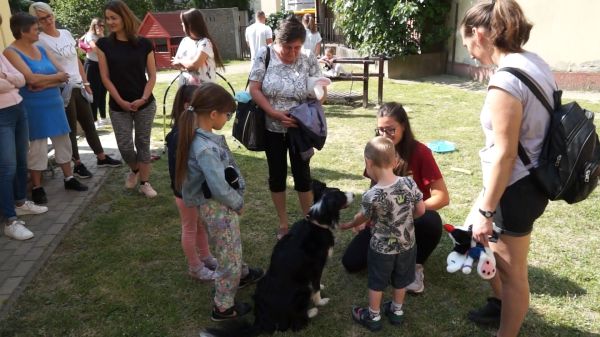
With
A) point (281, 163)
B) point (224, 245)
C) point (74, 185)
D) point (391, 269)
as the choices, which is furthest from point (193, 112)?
point (74, 185)

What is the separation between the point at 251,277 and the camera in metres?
3.19

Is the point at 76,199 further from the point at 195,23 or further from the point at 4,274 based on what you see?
the point at 195,23

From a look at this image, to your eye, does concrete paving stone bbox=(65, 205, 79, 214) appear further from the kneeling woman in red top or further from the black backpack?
the black backpack

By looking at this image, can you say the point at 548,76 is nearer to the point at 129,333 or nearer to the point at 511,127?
the point at 511,127

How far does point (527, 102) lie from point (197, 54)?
331cm

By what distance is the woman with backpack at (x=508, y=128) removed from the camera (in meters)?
1.80

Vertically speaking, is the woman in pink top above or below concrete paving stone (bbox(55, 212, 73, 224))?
above

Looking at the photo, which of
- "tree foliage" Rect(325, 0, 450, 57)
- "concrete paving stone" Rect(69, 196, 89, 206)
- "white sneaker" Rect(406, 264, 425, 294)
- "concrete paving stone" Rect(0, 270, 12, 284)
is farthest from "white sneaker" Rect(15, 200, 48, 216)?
"tree foliage" Rect(325, 0, 450, 57)

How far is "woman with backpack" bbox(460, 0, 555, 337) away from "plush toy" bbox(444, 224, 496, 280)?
0.06 m

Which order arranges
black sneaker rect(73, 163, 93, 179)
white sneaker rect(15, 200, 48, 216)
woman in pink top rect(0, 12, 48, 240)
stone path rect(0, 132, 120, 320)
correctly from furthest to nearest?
black sneaker rect(73, 163, 93, 179)
white sneaker rect(15, 200, 48, 216)
woman in pink top rect(0, 12, 48, 240)
stone path rect(0, 132, 120, 320)

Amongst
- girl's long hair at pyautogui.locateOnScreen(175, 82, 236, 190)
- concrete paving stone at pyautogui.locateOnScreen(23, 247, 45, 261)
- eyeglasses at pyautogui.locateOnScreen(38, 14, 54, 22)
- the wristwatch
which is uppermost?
eyeglasses at pyautogui.locateOnScreen(38, 14, 54, 22)

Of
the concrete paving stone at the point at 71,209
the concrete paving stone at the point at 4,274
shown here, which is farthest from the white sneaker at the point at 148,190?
the concrete paving stone at the point at 4,274

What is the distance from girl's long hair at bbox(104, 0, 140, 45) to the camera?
4059 mm

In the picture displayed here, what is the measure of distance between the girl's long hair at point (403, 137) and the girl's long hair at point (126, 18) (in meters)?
2.74
